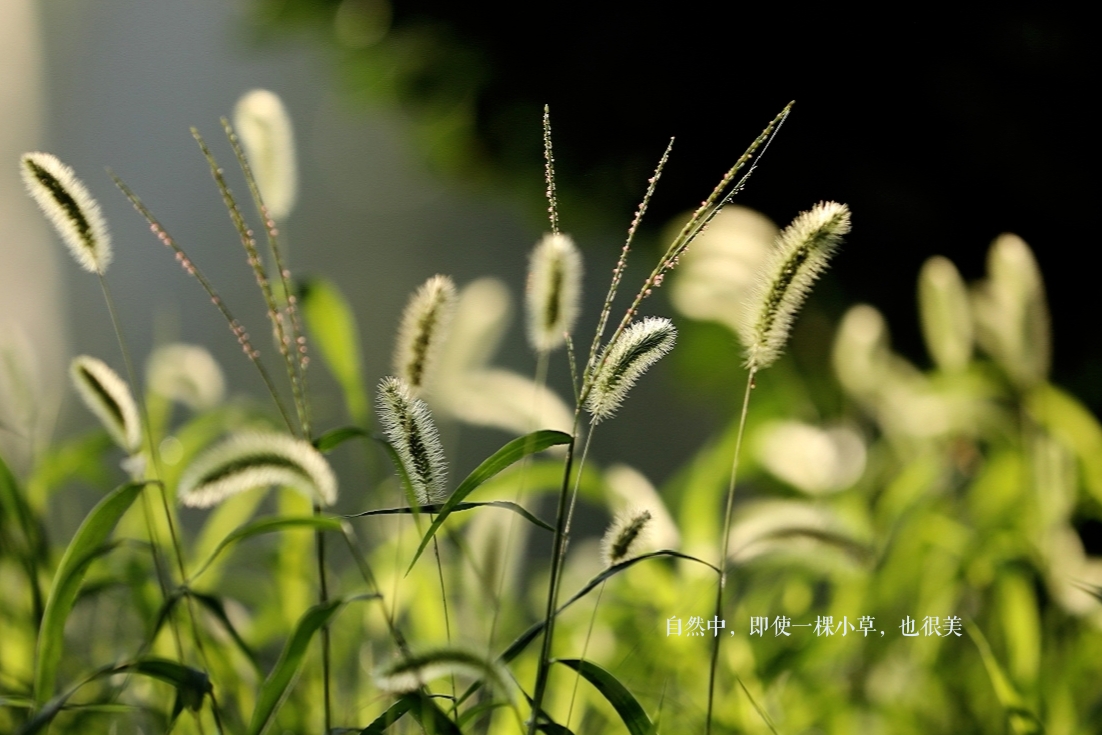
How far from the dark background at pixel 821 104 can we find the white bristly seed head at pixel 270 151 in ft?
2.45

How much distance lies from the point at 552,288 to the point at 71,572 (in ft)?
0.93

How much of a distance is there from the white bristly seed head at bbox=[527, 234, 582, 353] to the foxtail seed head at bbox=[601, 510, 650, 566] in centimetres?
10

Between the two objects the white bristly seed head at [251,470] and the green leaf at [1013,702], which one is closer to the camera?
the white bristly seed head at [251,470]

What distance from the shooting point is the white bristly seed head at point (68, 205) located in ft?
1.47

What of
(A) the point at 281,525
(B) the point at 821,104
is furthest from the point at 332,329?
(B) the point at 821,104

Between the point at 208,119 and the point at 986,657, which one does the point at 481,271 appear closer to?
the point at 208,119

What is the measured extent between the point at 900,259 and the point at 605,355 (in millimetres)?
979

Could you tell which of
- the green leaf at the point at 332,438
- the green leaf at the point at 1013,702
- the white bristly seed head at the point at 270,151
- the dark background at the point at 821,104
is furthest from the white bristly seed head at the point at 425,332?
the dark background at the point at 821,104

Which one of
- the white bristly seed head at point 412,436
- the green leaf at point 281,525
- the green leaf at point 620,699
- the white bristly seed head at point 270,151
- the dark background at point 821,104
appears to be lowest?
the green leaf at point 620,699

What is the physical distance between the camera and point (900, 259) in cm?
124

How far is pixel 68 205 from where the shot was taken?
457 mm

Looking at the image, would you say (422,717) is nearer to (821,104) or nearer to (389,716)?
(389,716)

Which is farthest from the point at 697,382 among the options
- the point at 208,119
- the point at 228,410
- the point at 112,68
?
the point at 112,68

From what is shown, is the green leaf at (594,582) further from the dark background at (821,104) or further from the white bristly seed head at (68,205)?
the dark background at (821,104)
